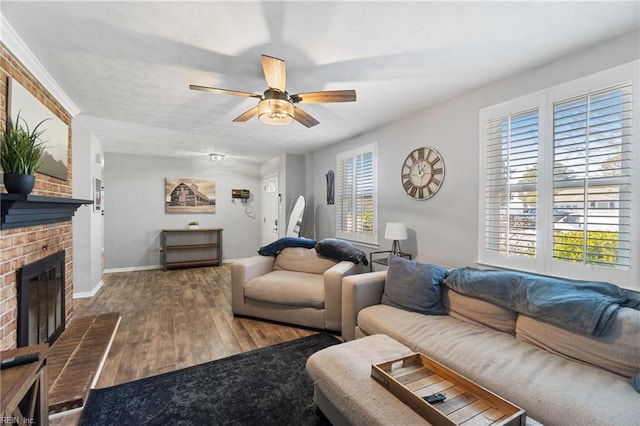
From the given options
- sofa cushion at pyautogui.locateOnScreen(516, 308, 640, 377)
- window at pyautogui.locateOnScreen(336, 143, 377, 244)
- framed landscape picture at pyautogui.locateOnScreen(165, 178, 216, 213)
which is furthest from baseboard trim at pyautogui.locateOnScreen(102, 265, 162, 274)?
sofa cushion at pyautogui.locateOnScreen(516, 308, 640, 377)

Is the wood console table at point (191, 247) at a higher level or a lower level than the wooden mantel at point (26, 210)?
lower

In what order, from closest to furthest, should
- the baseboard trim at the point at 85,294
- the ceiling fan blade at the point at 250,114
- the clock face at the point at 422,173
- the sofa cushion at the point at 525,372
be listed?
the sofa cushion at the point at 525,372 < the ceiling fan blade at the point at 250,114 < the clock face at the point at 422,173 < the baseboard trim at the point at 85,294

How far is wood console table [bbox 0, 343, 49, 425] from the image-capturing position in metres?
1.03

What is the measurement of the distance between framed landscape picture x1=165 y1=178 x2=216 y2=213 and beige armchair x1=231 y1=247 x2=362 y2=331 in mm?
3322

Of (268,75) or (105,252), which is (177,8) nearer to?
(268,75)

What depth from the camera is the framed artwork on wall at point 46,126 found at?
195 cm

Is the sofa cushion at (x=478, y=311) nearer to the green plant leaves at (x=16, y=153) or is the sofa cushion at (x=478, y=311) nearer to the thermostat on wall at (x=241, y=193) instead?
the green plant leaves at (x=16, y=153)

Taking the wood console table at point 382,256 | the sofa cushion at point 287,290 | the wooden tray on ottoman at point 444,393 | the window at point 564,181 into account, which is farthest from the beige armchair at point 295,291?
the window at point 564,181

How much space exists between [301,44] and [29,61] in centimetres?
205

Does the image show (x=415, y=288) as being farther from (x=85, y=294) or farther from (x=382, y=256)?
(x=85, y=294)

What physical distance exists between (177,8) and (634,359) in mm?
3042

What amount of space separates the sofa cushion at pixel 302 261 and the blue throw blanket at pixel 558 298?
1.72 metres

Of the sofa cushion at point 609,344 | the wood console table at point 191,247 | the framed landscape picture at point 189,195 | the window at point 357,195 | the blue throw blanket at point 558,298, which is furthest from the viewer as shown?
the framed landscape picture at point 189,195

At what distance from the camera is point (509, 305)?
6.25ft
